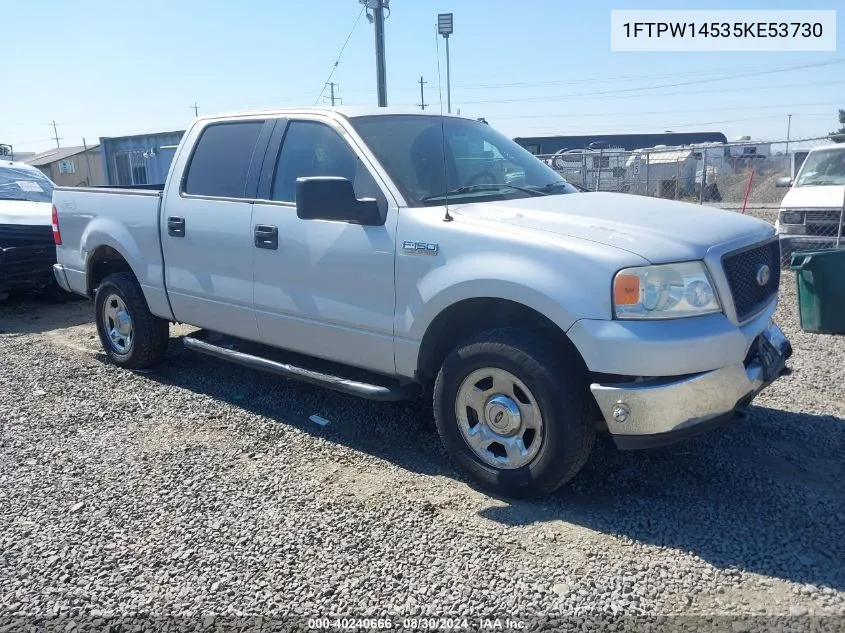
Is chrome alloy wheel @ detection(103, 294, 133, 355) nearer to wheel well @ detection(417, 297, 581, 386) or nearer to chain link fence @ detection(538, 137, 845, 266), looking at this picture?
wheel well @ detection(417, 297, 581, 386)

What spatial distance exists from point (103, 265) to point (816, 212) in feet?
27.8

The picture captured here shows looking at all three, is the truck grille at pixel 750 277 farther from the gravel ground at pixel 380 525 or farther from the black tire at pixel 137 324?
the black tire at pixel 137 324

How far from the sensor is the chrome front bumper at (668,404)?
3.08 metres

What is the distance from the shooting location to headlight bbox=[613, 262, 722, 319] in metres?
3.08

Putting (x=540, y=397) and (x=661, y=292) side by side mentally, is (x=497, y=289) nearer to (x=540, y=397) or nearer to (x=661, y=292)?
(x=540, y=397)

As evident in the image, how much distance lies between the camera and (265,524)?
3.39 meters

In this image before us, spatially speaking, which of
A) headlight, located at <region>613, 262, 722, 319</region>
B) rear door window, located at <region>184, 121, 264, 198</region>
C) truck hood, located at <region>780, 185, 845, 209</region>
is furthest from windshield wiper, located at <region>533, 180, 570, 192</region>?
truck hood, located at <region>780, 185, 845, 209</region>

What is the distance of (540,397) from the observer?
3295 mm

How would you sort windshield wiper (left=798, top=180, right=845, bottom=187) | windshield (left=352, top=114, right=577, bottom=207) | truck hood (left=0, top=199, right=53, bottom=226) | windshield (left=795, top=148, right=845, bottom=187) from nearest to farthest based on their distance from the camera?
windshield (left=352, top=114, right=577, bottom=207) < truck hood (left=0, top=199, right=53, bottom=226) < windshield wiper (left=798, top=180, right=845, bottom=187) < windshield (left=795, top=148, right=845, bottom=187)

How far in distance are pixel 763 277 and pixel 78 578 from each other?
3.57m

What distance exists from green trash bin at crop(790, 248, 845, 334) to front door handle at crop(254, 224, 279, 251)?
5.08m

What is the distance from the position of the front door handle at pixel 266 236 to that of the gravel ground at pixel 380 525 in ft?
3.95

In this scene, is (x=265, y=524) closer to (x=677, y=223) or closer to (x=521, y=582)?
(x=521, y=582)

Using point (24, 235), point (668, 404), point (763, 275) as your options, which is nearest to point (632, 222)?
point (763, 275)
